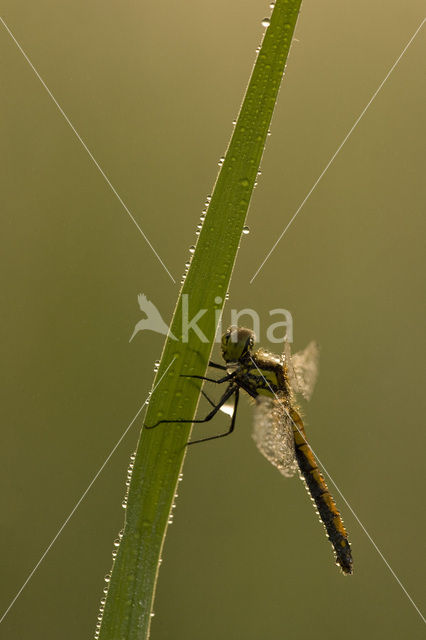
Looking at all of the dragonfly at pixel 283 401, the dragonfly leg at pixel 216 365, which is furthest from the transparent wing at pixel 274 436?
the dragonfly leg at pixel 216 365

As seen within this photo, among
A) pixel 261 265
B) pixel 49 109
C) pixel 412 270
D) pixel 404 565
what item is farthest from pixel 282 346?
pixel 49 109

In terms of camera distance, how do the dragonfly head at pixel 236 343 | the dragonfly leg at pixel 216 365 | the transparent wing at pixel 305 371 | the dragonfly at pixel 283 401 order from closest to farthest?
the dragonfly leg at pixel 216 365 < the dragonfly at pixel 283 401 < the dragonfly head at pixel 236 343 < the transparent wing at pixel 305 371

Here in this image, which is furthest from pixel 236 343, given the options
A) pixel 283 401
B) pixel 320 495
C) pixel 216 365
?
pixel 320 495

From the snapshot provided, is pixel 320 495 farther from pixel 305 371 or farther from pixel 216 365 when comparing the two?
pixel 216 365

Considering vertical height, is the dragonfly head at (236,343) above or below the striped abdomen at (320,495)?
above

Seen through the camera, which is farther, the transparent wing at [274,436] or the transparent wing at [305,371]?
the transparent wing at [305,371]

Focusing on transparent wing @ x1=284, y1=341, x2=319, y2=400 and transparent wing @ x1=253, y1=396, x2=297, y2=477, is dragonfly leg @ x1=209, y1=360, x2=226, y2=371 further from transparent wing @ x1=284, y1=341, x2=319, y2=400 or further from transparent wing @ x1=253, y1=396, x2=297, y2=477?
transparent wing @ x1=284, y1=341, x2=319, y2=400

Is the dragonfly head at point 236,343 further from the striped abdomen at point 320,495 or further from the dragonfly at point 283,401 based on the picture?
the striped abdomen at point 320,495

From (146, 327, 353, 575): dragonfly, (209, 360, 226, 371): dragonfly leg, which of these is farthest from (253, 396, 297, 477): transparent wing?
(209, 360, 226, 371): dragonfly leg
